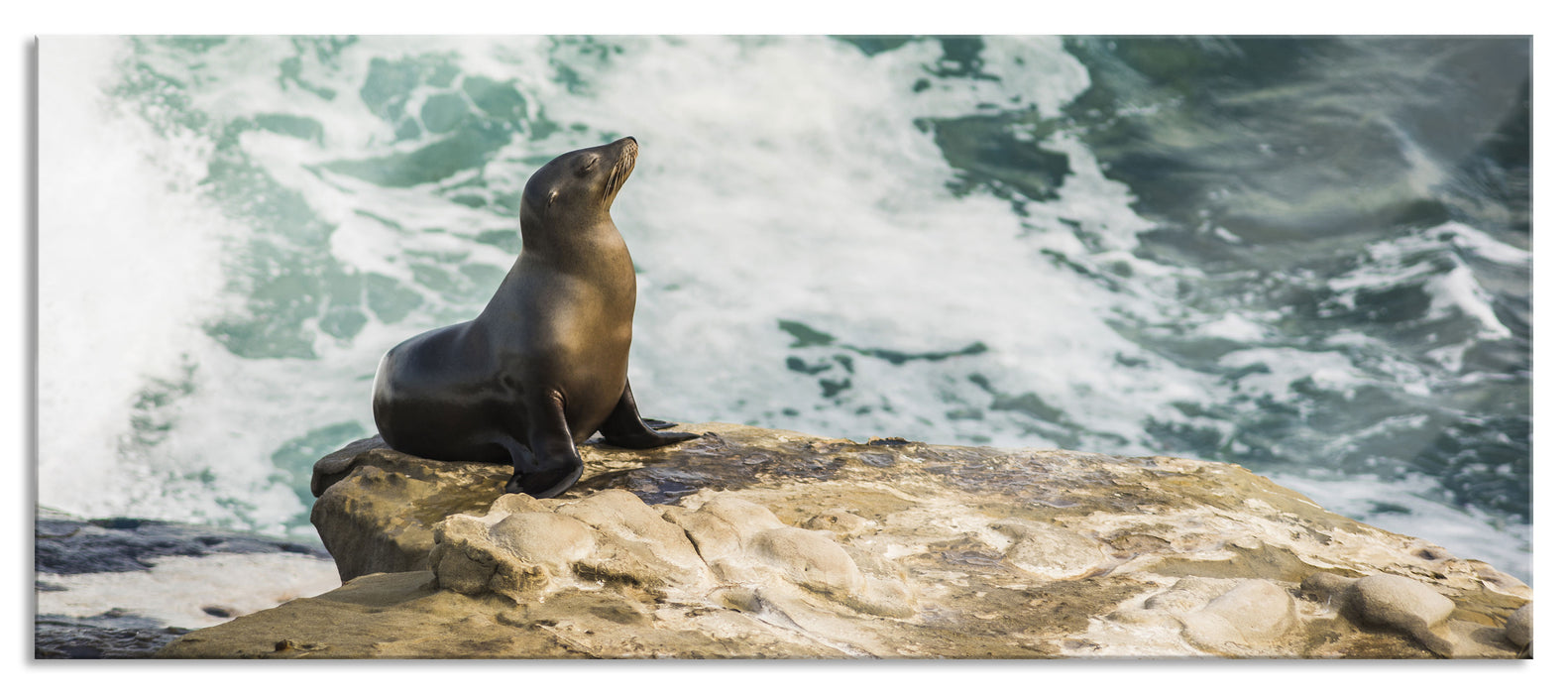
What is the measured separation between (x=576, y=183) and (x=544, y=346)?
624mm

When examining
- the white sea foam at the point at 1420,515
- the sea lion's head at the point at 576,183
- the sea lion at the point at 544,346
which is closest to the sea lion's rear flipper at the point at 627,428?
the sea lion at the point at 544,346

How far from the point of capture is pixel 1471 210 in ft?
19.6

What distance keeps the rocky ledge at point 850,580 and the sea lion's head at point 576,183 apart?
1014 millimetres

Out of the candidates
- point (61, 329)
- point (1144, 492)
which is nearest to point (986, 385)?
point (1144, 492)

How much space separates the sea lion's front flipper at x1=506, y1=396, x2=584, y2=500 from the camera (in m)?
4.49

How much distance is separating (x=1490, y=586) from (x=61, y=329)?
5.50 meters

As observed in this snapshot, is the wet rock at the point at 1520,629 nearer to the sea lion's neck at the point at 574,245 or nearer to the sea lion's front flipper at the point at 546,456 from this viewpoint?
the sea lion's front flipper at the point at 546,456

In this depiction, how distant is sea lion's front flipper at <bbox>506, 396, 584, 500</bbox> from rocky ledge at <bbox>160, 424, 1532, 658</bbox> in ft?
0.36

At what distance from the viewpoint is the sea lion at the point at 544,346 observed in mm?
4711

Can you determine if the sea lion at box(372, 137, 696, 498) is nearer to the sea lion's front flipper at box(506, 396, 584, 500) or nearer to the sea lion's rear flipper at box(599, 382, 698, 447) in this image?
the sea lion's front flipper at box(506, 396, 584, 500)

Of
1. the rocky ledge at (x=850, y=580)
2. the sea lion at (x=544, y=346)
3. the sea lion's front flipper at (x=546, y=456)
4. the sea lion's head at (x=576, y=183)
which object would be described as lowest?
A: the rocky ledge at (x=850, y=580)

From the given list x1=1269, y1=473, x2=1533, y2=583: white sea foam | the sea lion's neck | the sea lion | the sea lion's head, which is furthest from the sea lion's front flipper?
x1=1269, y1=473, x2=1533, y2=583: white sea foam

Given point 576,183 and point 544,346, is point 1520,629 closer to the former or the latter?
point 544,346

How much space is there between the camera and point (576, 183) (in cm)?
477
